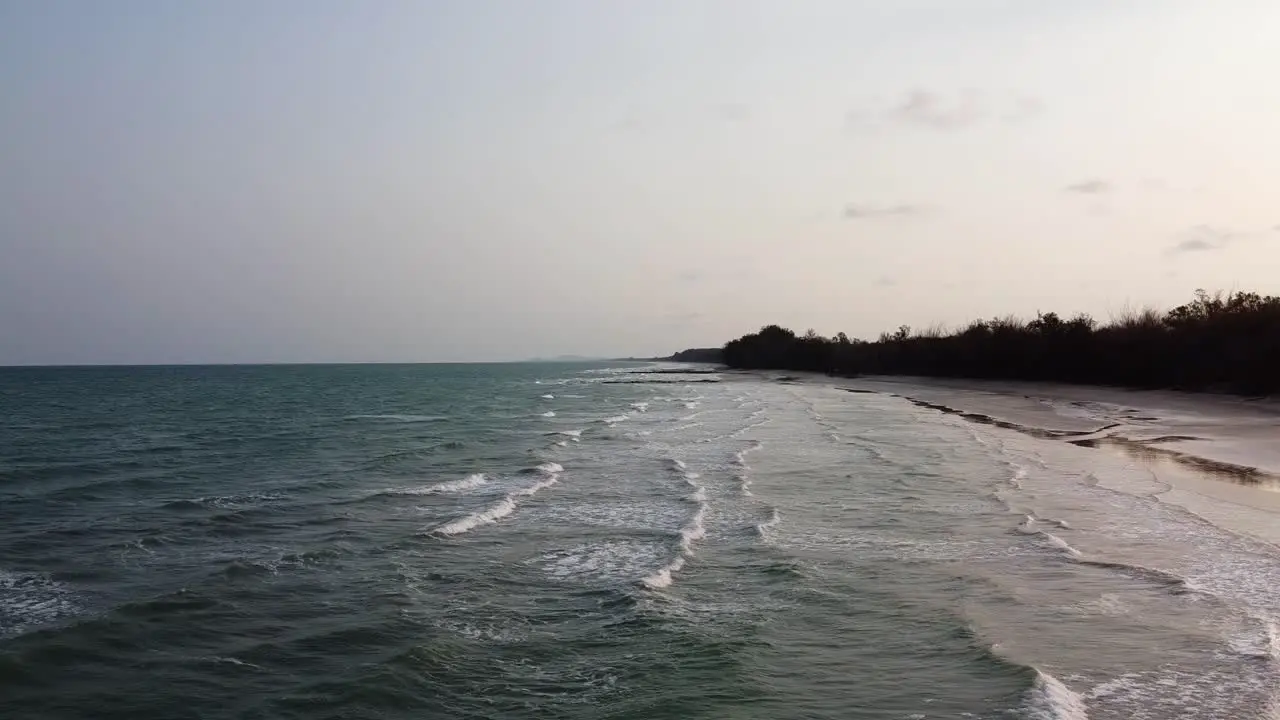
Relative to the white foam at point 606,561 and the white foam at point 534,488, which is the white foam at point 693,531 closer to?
the white foam at point 606,561

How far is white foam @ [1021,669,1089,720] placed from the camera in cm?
754

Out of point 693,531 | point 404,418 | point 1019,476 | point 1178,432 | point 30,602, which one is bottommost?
point 30,602

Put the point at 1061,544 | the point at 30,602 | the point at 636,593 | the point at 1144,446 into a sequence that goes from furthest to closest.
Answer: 1. the point at 1144,446
2. the point at 1061,544
3. the point at 636,593
4. the point at 30,602

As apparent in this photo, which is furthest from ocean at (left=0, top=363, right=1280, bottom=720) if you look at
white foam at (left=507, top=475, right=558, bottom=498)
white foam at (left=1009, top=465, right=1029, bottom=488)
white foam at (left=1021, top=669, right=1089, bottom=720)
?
white foam at (left=1009, top=465, right=1029, bottom=488)

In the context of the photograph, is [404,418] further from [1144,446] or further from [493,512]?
[1144,446]

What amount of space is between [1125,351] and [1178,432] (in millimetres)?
33238

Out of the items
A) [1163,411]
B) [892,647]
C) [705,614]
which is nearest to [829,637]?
[892,647]

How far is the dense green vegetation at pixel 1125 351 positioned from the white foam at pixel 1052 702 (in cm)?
4374

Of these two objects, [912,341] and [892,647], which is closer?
[892,647]

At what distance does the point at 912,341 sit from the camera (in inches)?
4013

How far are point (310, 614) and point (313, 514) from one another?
762 centimetres

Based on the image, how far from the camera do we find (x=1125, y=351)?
198 ft

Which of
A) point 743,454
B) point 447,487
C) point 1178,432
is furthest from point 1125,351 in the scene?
point 447,487

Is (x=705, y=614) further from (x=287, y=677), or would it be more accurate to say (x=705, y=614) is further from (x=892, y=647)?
(x=287, y=677)
